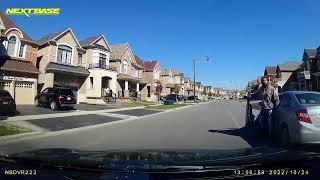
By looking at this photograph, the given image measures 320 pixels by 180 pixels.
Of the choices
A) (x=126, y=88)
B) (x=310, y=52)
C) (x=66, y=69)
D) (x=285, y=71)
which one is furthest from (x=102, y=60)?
(x=285, y=71)

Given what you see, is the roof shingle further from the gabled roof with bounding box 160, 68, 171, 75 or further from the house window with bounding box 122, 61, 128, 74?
the gabled roof with bounding box 160, 68, 171, 75

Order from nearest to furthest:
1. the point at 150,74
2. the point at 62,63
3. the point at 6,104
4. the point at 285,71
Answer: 1. the point at 6,104
2. the point at 62,63
3. the point at 150,74
4. the point at 285,71

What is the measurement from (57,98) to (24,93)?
699 cm

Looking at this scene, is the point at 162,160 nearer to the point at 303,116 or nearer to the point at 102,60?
the point at 303,116

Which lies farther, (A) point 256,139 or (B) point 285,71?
(B) point 285,71

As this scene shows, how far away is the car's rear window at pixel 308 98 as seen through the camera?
10148 millimetres

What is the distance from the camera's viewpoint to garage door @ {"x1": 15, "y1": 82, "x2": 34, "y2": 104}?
34188 mm

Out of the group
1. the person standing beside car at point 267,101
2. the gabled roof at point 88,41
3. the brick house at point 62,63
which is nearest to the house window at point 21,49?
the brick house at point 62,63

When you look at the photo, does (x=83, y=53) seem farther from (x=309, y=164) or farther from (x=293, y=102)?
(x=309, y=164)

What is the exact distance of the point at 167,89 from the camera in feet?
331

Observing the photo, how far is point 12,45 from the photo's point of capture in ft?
114

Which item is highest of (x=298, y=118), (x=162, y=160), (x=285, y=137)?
(x=298, y=118)

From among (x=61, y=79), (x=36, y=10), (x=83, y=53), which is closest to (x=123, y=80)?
(x=83, y=53)

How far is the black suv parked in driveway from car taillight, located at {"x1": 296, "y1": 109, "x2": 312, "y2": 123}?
2229 centimetres
